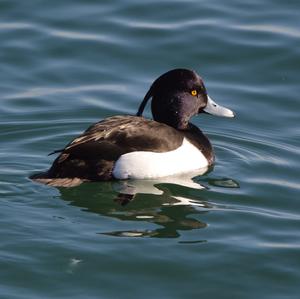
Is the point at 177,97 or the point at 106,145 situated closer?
A: the point at 106,145

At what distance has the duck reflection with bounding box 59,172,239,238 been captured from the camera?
30.3 feet

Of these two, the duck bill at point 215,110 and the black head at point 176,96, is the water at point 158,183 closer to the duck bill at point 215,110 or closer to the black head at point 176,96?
the duck bill at point 215,110

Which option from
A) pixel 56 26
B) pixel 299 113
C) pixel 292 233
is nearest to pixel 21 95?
pixel 56 26

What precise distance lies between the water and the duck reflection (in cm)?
2

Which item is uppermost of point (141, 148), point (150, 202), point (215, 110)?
point (215, 110)

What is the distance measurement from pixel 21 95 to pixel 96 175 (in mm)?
2758

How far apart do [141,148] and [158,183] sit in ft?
1.15

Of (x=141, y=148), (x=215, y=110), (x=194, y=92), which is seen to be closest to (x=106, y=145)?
(x=141, y=148)

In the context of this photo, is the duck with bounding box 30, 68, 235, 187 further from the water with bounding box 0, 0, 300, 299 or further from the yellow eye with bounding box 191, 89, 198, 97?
the water with bounding box 0, 0, 300, 299

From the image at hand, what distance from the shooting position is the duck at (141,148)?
9.91 meters

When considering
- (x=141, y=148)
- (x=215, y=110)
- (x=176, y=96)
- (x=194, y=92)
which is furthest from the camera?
(x=215, y=110)

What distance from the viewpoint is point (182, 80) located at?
35.2 ft

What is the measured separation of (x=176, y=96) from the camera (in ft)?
35.2

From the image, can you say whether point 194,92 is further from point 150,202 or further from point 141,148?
point 150,202
